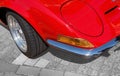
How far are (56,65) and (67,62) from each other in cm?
18

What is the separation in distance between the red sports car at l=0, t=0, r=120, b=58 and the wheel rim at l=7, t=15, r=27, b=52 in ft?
1.35

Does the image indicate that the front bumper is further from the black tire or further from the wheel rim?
the wheel rim

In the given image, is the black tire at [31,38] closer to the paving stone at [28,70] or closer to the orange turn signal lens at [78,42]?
the paving stone at [28,70]

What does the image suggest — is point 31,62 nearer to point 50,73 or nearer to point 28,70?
point 28,70

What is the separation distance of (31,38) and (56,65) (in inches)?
25.3

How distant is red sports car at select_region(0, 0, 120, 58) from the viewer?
11.8 feet

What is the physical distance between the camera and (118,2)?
153 inches

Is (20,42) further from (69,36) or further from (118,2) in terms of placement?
(118,2)

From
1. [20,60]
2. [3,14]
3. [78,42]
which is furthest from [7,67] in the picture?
[78,42]

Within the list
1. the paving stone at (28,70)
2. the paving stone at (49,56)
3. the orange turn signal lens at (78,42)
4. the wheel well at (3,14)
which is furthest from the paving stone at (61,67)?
the wheel well at (3,14)

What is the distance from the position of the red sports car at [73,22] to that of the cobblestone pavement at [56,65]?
42 cm

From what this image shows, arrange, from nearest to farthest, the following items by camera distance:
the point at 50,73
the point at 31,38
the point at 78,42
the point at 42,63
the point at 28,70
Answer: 1. the point at 78,42
2. the point at 31,38
3. the point at 50,73
4. the point at 28,70
5. the point at 42,63

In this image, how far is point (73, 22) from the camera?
3.67 metres

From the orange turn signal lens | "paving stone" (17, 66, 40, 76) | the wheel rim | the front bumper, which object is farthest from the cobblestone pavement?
the orange turn signal lens
